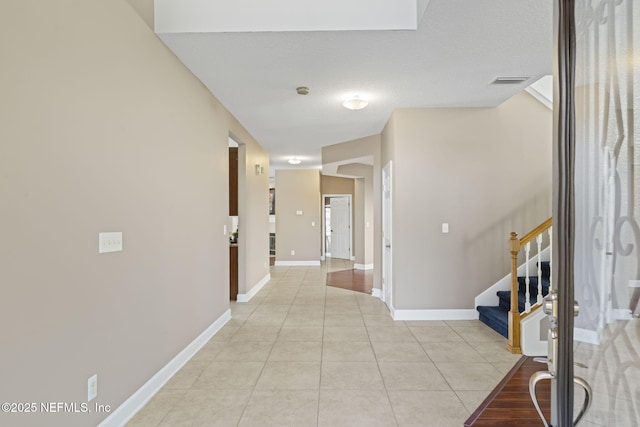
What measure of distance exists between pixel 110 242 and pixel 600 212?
7.51 ft

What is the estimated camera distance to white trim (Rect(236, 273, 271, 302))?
17.7 feet

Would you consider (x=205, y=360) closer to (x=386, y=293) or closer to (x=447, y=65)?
(x=386, y=293)

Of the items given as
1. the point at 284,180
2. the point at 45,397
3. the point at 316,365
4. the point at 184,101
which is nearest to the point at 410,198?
the point at 316,365

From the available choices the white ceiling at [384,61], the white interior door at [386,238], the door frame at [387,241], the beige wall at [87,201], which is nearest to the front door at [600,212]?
the white ceiling at [384,61]

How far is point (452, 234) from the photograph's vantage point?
4.32m

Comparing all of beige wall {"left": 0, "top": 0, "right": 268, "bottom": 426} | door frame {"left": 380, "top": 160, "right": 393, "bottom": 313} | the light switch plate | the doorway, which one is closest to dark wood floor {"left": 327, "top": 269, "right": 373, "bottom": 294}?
door frame {"left": 380, "top": 160, "right": 393, "bottom": 313}

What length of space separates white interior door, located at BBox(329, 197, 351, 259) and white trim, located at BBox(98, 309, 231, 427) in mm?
7523

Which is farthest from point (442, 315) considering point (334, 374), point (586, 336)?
point (586, 336)

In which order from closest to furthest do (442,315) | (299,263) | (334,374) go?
(334,374) < (442,315) < (299,263)

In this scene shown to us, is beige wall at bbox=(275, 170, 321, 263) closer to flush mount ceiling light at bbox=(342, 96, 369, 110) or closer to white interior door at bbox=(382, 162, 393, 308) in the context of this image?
white interior door at bbox=(382, 162, 393, 308)

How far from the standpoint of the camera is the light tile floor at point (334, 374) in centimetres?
221

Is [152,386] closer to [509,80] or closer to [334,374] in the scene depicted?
[334,374]

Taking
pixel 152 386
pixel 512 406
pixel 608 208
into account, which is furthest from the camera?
pixel 152 386

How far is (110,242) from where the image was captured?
2027mm
